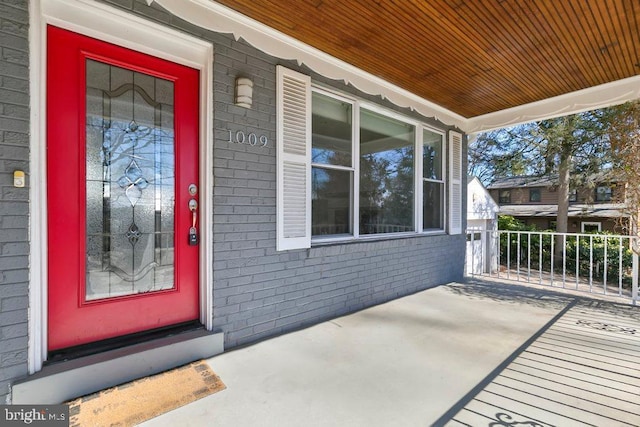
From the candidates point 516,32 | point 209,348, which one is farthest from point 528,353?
point 516,32

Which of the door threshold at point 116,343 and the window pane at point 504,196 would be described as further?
the window pane at point 504,196

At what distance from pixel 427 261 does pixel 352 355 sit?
8.34 ft

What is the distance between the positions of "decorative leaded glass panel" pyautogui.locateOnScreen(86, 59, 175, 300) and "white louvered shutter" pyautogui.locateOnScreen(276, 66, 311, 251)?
35.0 inches

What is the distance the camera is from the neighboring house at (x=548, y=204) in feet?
38.6

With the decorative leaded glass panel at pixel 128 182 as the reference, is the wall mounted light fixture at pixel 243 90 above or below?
above

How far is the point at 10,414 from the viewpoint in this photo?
1604 mm

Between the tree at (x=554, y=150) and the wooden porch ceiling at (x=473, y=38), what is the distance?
654cm

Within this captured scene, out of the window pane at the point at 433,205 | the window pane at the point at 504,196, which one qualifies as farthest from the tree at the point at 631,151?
the window pane at the point at 504,196

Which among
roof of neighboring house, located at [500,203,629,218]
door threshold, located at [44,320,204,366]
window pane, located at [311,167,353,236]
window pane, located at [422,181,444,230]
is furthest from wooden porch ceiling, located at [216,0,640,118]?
roof of neighboring house, located at [500,203,629,218]

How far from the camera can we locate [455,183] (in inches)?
198

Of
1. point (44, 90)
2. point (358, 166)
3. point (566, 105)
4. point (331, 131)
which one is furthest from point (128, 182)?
point (566, 105)

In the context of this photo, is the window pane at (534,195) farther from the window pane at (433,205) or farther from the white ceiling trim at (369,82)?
the window pane at (433,205)

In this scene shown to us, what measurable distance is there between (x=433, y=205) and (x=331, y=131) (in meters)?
2.34

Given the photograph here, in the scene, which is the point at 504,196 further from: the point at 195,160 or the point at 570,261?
the point at 195,160
